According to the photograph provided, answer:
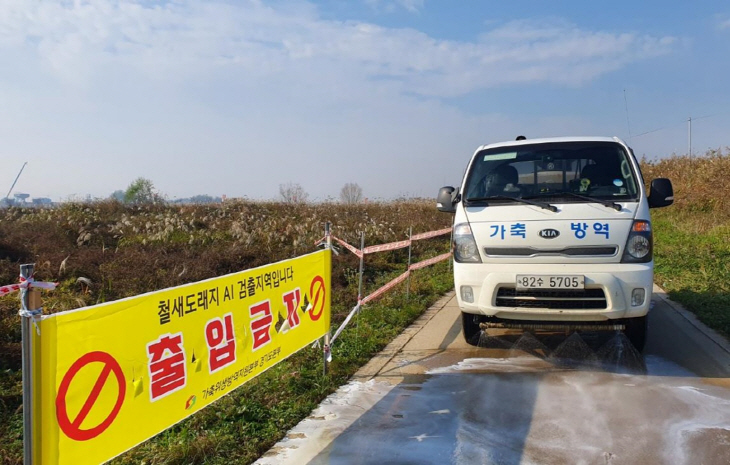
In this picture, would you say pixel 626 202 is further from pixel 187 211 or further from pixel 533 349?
pixel 187 211

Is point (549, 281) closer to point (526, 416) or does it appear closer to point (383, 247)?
point (526, 416)

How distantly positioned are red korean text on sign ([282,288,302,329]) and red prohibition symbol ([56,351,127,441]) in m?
1.81

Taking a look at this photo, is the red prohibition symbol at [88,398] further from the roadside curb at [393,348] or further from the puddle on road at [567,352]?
the puddle on road at [567,352]

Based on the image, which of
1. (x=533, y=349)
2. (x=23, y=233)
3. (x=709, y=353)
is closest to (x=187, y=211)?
(x=23, y=233)

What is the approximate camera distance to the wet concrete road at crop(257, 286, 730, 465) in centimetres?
352

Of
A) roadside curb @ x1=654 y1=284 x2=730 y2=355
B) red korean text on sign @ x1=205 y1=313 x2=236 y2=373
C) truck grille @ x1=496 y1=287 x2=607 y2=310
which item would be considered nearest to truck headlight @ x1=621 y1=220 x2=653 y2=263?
truck grille @ x1=496 y1=287 x2=607 y2=310

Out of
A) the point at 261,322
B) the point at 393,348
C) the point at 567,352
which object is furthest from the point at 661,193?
the point at 261,322

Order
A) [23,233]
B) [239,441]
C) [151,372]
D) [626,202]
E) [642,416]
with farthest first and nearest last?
[23,233], [626,202], [642,416], [239,441], [151,372]

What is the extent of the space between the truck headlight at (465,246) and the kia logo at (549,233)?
0.60 metres

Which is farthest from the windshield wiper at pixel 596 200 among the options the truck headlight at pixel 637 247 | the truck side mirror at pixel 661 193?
the truck side mirror at pixel 661 193

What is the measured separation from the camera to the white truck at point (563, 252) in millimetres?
4938

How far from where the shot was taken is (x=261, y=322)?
4148 mm

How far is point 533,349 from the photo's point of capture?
19.3ft

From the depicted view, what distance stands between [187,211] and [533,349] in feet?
41.4
